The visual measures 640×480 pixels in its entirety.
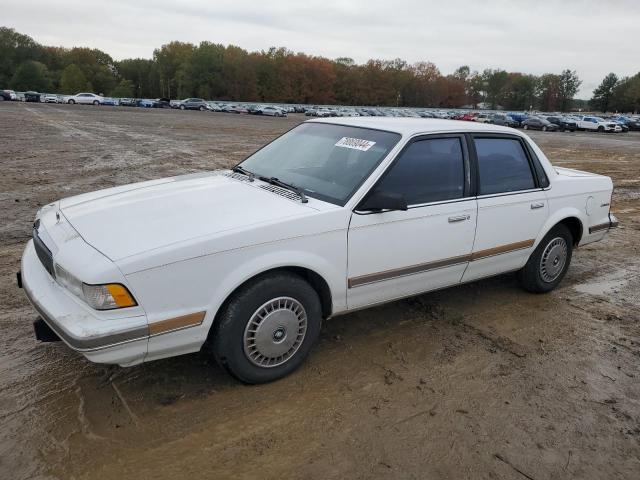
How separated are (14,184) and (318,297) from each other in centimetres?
866

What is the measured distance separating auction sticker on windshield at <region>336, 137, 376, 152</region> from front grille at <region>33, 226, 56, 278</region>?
88.2 inches

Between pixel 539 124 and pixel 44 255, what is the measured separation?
50.9m

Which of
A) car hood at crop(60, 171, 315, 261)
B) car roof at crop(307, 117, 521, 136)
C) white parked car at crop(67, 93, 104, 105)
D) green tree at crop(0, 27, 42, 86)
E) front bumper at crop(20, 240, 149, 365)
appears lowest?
front bumper at crop(20, 240, 149, 365)

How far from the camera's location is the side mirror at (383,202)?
3438 mm

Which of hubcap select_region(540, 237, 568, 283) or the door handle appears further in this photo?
hubcap select_region(540, 237, 568, 283)

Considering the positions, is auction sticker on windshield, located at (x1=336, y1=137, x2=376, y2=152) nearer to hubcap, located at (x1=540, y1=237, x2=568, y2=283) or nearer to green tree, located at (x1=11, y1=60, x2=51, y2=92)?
hubcap, located at (x1=540, y1=237, x2=568, y2=283)

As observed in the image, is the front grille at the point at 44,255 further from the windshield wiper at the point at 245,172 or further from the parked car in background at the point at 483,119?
the parked car in background at the point at 483,119

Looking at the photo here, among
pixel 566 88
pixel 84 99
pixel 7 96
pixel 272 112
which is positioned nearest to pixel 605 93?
pixel 566 88

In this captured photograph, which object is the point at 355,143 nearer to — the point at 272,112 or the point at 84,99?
the point at 272,112

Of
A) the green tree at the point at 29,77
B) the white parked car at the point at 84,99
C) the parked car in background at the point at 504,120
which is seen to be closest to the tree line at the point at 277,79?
the green tree at the point at 29,77

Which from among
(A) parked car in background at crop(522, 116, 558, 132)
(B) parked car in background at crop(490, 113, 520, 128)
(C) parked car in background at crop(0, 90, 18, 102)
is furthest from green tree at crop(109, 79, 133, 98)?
(A) parked car in background at crop(522, 116, 558, 132)

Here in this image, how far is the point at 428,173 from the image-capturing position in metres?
3.95

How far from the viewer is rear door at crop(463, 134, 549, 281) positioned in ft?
13.9

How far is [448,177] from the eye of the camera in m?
4.07
